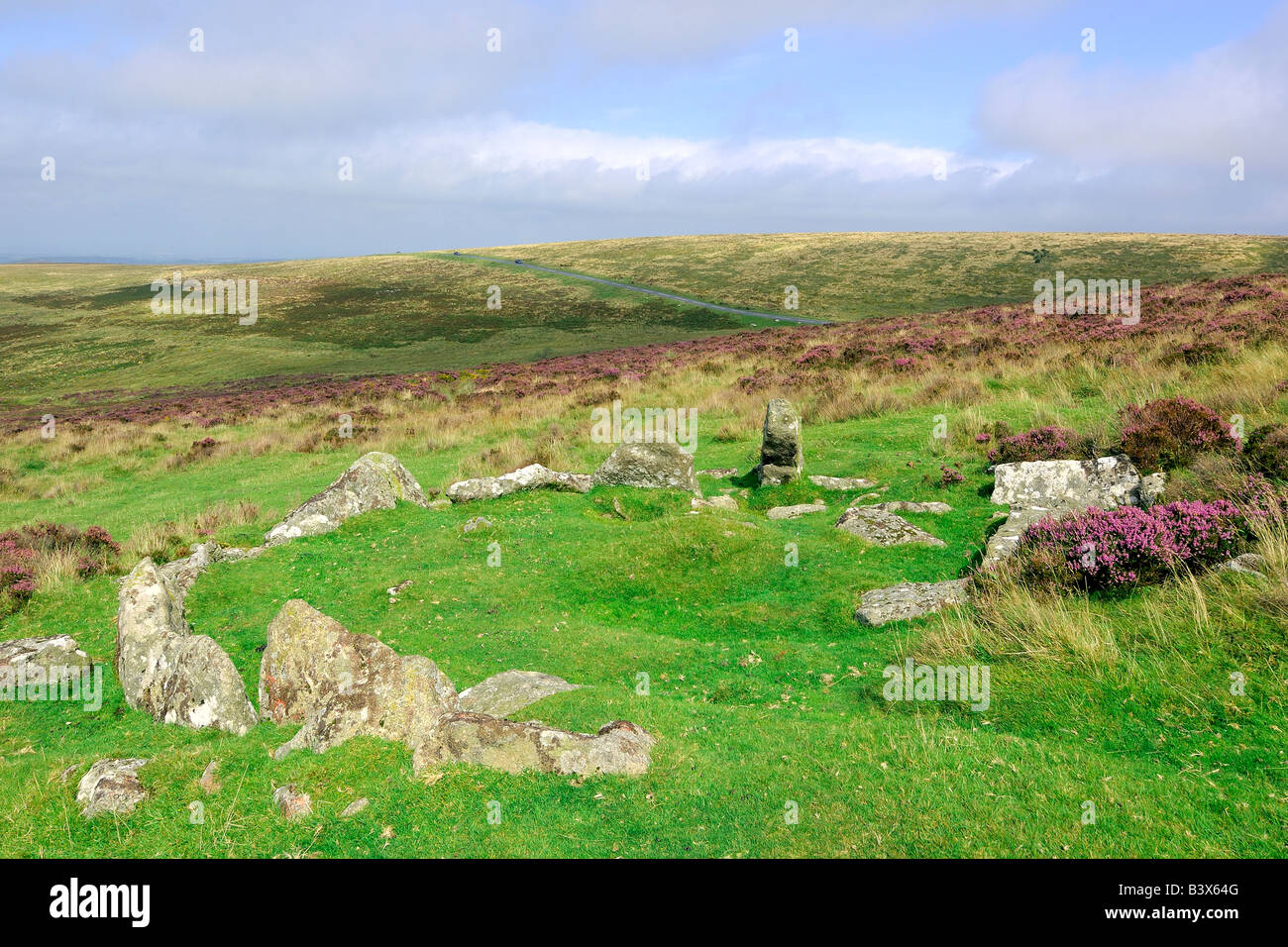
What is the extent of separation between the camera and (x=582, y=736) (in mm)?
6066

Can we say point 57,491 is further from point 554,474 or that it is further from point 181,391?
point 181,391

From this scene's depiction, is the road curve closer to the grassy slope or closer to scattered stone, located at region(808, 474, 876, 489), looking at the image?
the grassy slope

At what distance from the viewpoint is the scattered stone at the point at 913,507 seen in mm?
13477

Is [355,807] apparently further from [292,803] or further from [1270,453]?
[1270,453]

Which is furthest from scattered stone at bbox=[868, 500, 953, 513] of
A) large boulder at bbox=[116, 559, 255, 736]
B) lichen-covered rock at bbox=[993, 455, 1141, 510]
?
large boulder at bbox=[116, 559, 255, 736]

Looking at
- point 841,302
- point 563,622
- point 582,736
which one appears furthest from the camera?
point 841,302

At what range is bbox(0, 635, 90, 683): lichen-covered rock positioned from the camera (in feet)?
29.6

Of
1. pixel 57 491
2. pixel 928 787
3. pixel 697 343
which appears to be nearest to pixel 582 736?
pixel 928 787

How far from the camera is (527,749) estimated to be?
5891 millimetres

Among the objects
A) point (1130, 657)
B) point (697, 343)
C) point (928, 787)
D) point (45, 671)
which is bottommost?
point (45, 671)

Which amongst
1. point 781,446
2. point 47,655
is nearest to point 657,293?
point 781,446

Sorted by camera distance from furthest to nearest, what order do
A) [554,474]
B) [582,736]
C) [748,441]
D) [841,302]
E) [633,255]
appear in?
[633,255] < [841,302] < [748,441] < [554,474] < [582,736]
